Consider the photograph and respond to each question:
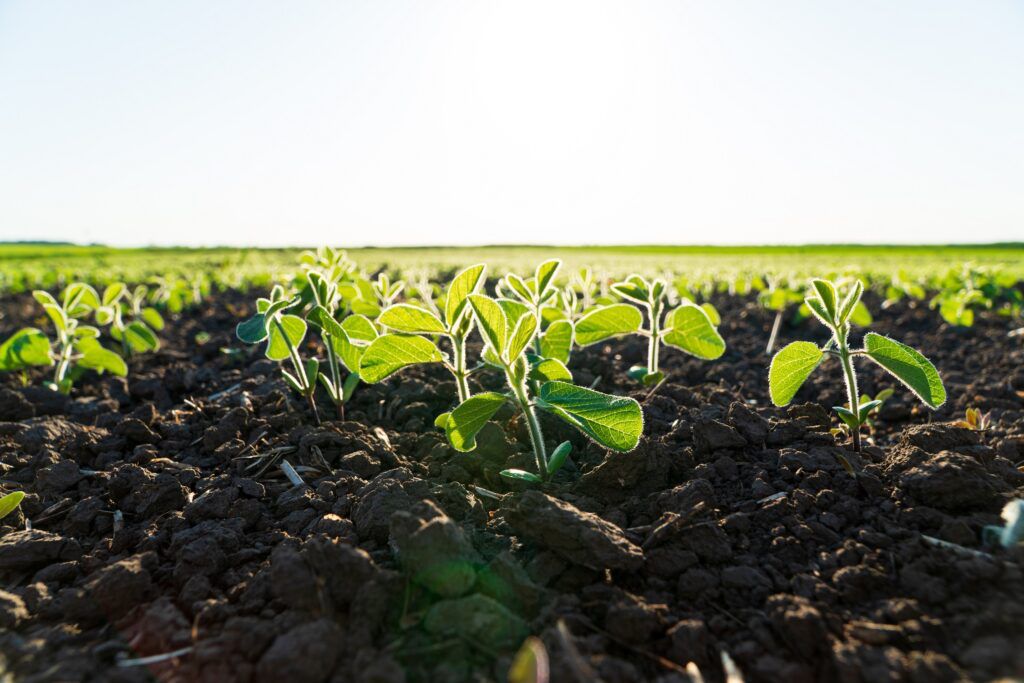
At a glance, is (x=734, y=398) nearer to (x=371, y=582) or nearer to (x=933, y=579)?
(x=933, y=579)

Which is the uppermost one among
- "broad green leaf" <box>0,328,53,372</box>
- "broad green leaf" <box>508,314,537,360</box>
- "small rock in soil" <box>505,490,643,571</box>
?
"broad green leaf" <box>508,314,537,360</box>

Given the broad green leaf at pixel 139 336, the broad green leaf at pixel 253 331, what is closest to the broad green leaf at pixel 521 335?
the broad green leaf at pixel 253 331

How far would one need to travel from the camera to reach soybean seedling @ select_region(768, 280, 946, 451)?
1978mm

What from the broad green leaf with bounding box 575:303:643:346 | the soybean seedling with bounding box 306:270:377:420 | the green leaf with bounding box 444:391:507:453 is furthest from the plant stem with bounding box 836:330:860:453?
the soybean seedling with bounding box 306:270:377:420

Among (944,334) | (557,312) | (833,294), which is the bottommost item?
(944,334)

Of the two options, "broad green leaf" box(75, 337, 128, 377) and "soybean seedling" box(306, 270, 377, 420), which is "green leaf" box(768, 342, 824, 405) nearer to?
"soybean seedling" box(306, 270, 377, 420)

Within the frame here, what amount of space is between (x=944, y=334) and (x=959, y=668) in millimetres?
4715

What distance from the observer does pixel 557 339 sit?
2.44m

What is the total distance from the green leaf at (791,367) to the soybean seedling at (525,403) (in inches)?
23.8

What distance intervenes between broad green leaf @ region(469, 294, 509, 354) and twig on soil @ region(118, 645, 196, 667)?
1051 mm

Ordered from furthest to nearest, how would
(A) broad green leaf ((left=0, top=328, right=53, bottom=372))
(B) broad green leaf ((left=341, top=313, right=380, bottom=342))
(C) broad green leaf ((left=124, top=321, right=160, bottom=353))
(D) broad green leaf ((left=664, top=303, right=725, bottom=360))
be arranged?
(C) broad green leaf ((left=124, top=321, right=160, bottom=353)) → (A) broad green leaf ((left=0, top=328, right=53, bottom=372)) → (D) broad green leaf ((left=664, top=303, right=725, bottom=360)) → (B) broad green leaf ((left=341, top=313, right=380, bottom=342))

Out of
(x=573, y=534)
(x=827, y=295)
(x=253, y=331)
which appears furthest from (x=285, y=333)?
(x=827, y=295)

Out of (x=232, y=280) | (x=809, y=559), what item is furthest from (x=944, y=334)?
(x=232, y=280)

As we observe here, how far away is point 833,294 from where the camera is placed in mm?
2137
